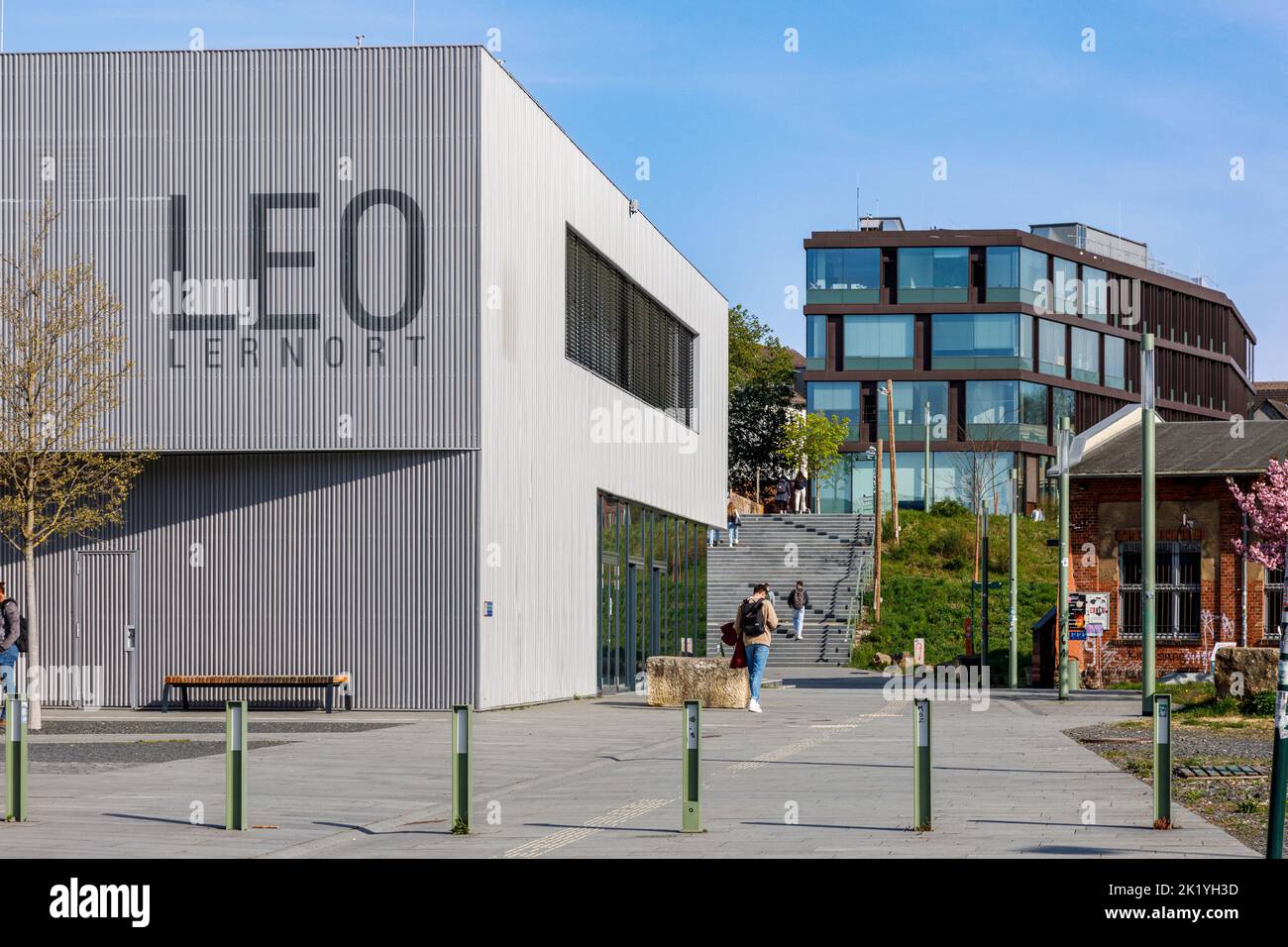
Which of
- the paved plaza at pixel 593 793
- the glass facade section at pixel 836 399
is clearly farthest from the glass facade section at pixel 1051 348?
the paved plaza at pixel 593 793

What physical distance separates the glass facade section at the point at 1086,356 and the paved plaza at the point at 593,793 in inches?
2524

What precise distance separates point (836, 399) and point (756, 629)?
58.6m

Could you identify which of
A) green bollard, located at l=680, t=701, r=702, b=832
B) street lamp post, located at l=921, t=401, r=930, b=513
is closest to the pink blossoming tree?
green bollard, located at l=680, t=701, r=702, b=832

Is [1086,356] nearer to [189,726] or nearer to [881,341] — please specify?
[881,341]

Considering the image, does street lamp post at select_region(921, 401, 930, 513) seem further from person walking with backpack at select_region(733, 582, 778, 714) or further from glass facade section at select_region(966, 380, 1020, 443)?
person walking with backpack at select_region(733, 582, 778, 714)

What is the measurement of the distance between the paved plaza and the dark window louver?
33.1 feet

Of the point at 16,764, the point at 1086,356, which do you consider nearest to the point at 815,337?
the point at 1086,356

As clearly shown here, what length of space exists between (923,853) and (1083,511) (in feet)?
105

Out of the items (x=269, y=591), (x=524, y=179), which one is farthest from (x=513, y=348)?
(x=269, y=591)

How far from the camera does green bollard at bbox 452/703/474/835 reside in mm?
12078

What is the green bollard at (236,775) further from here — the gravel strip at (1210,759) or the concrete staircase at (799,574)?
the concrete staircase at (799,574)

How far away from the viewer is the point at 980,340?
274 ft
